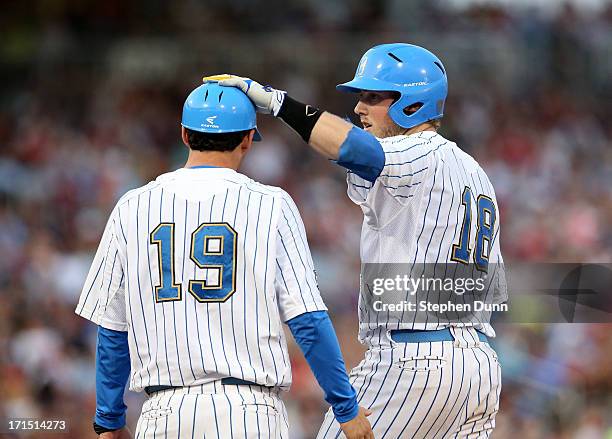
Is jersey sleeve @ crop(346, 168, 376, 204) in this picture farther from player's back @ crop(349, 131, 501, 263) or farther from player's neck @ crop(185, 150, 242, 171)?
player's neck @ crop(185, 150, 242, 171)

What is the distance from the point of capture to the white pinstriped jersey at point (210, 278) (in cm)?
378

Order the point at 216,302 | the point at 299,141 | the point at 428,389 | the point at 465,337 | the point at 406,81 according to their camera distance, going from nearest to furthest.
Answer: the point at 216,302 < the point at 428,389 < the point at 465,337 < the point at 406,81 < the point at 299,141

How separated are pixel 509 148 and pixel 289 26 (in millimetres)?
3729

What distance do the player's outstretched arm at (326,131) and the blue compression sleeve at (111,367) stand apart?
99 cm

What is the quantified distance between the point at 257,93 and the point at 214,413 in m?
1.19

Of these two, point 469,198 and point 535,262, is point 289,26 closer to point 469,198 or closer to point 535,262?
point 535,262

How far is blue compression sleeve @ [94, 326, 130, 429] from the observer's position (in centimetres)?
402

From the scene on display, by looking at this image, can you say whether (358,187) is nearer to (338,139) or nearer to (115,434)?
(338,139)

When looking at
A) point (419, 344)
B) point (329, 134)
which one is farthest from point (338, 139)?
point (419, 344)

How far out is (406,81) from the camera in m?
4.55

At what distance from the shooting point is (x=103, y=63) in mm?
14062

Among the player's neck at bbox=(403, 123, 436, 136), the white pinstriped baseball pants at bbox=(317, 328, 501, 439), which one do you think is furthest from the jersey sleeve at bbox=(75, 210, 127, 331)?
the player's neck at bbox=(403, 123, 436, 136)

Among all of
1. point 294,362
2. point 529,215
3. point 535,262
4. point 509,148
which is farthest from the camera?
point 509,148

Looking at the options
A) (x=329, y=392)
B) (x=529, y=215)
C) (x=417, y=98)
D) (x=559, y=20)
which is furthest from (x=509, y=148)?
(x=329, y=392)
